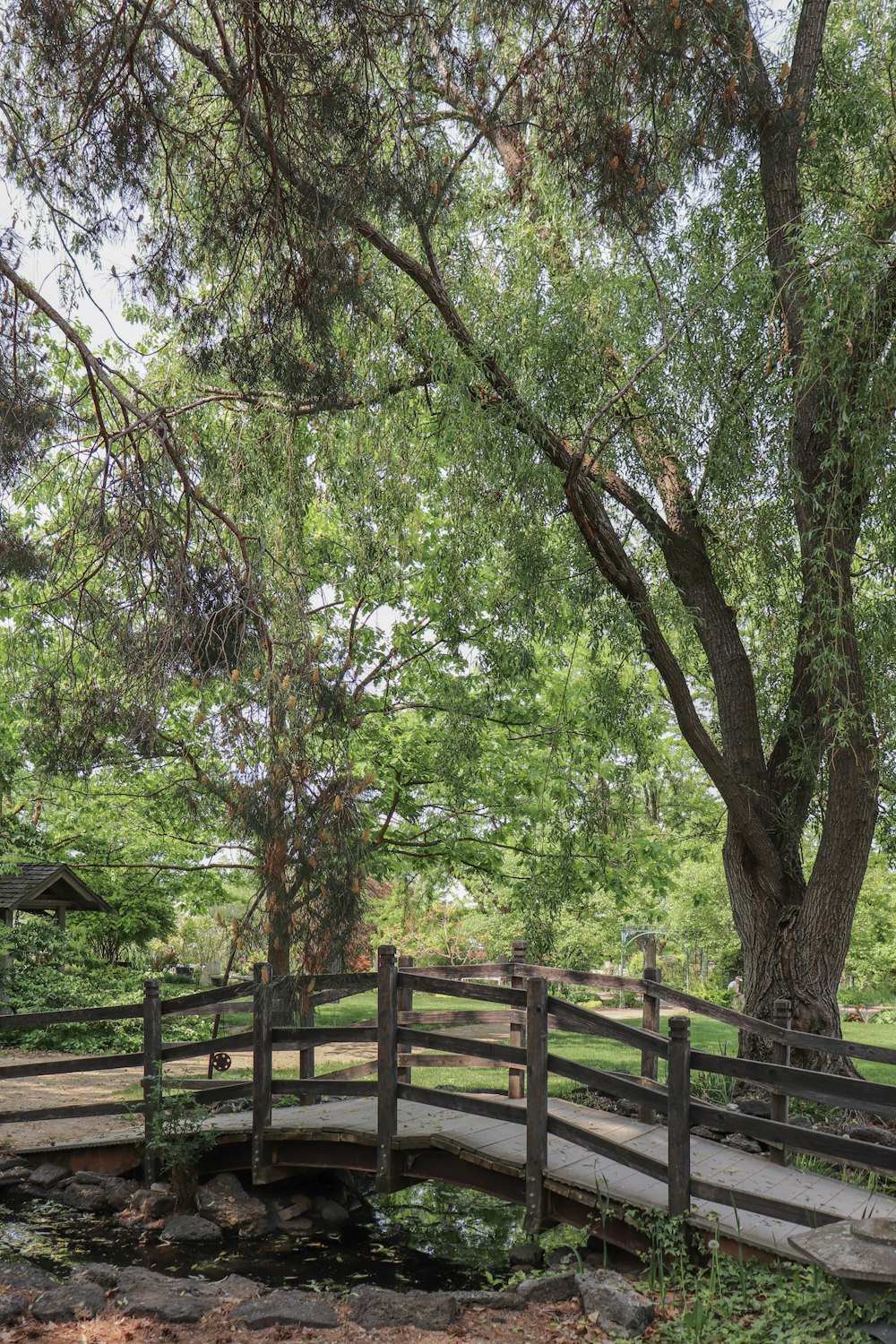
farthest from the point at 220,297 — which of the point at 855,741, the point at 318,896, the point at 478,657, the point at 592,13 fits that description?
the point at 478,657

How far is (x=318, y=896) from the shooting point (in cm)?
674

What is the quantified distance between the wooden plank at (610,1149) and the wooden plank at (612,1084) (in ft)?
0.79

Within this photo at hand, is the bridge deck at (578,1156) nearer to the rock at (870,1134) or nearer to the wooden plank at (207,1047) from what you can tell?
the wooden plank at (207,1047)

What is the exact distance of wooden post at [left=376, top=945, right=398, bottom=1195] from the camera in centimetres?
657

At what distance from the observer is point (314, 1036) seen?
720 centimetres

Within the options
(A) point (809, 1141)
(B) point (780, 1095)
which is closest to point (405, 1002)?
(B) point (780, 1095)

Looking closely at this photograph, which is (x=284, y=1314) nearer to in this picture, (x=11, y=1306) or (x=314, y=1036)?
(x=11, y=1306)

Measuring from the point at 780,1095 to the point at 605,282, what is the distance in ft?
19.1

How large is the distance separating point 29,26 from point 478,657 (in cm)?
879

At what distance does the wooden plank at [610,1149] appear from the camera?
5.41 m

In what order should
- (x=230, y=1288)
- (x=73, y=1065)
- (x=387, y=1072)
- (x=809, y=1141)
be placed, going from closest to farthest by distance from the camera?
(x=809, y=1141)
(x=230, y=1288)
(x=387, y=1072)
(x=73, y=1065)

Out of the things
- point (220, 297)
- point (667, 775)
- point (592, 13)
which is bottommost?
point (667, 775)

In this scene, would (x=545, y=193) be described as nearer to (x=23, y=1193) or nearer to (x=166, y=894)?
(x=23, y=1193)

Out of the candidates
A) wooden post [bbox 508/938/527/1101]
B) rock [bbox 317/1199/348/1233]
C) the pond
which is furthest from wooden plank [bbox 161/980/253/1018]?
wooden post [bbox 508/938/527/1101]
